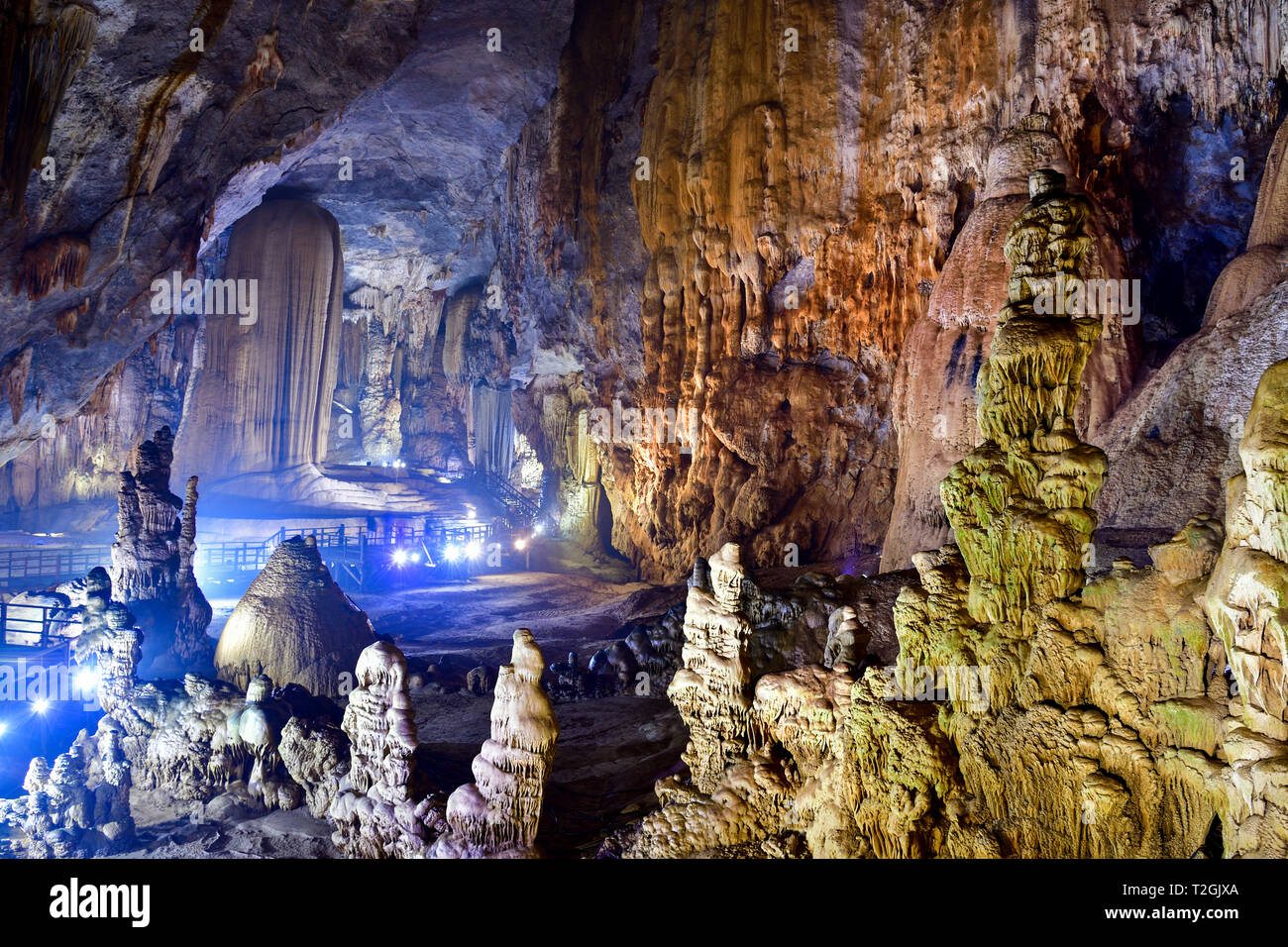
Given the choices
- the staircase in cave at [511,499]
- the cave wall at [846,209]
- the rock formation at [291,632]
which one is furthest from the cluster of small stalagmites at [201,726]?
the staircase in cave at [511,499]

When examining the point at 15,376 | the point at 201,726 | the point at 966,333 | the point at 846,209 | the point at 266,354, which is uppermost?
the point at 846,209

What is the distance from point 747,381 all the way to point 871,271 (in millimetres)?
3009

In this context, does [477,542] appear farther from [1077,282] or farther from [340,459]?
[1077,282]

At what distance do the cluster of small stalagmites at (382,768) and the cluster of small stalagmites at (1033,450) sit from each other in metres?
4.36

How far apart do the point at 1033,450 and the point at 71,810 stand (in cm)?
887

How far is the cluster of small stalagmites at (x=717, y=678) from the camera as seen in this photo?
6188 millimetres

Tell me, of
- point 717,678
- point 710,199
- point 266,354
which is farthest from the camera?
point 266,354

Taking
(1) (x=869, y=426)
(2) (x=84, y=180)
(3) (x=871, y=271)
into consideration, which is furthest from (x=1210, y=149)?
(2) (x=84, y=180)

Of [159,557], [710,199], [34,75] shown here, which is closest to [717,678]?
[159,557]

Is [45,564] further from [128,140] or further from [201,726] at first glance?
[201,726]

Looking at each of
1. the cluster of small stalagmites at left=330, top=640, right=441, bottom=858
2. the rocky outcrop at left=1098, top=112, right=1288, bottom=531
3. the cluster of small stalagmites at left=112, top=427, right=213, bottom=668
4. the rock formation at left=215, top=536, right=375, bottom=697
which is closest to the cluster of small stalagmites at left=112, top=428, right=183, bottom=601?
the cluster of small stalagmites at left=112, top=427, right=213, bottom=668

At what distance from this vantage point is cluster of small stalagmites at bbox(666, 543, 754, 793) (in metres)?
6.19

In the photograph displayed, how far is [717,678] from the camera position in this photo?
624cm
